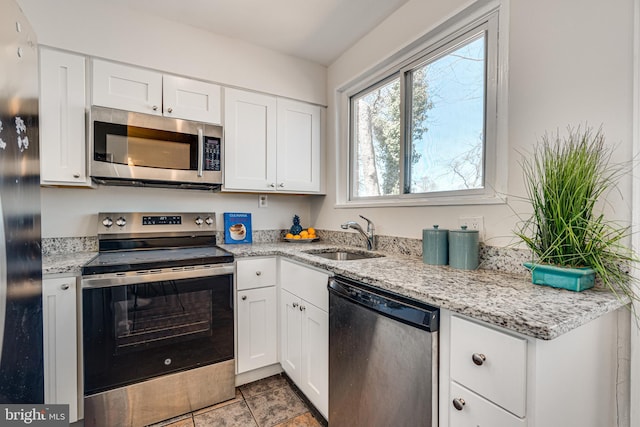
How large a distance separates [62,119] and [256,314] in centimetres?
169

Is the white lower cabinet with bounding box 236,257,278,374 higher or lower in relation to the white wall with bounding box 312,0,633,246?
lower

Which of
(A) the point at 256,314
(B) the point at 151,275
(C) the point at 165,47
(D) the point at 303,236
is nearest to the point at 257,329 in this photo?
(A) the point at 256,314

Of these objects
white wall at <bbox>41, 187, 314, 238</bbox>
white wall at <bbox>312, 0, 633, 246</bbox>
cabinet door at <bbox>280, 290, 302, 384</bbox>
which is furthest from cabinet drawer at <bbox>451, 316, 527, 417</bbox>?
white wall at <bbox>41, 187, 314, 238</bbox>

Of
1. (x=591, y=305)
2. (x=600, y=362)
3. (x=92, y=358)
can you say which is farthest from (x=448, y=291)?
(x=92, y=358)

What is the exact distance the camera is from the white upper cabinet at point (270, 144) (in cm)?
220

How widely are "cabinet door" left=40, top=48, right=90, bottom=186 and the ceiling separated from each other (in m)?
0.55

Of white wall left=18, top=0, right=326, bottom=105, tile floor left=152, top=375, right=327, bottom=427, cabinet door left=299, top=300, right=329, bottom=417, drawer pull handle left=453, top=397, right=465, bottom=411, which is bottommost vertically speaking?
tile floor left=152, top=375, right=327, bottom=427

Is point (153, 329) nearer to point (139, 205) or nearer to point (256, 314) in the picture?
point (256, 314)

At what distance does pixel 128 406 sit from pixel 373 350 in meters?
1.42

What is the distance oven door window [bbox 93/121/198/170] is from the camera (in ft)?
5.68

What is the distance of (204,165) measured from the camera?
2041 millimetres

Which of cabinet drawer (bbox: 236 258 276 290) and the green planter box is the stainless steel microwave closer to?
cabinet drawer (bbox: 236 258 276 290)

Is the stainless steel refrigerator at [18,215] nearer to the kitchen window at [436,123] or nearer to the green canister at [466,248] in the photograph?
the green canister at [466,248]

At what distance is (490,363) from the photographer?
0.78m
